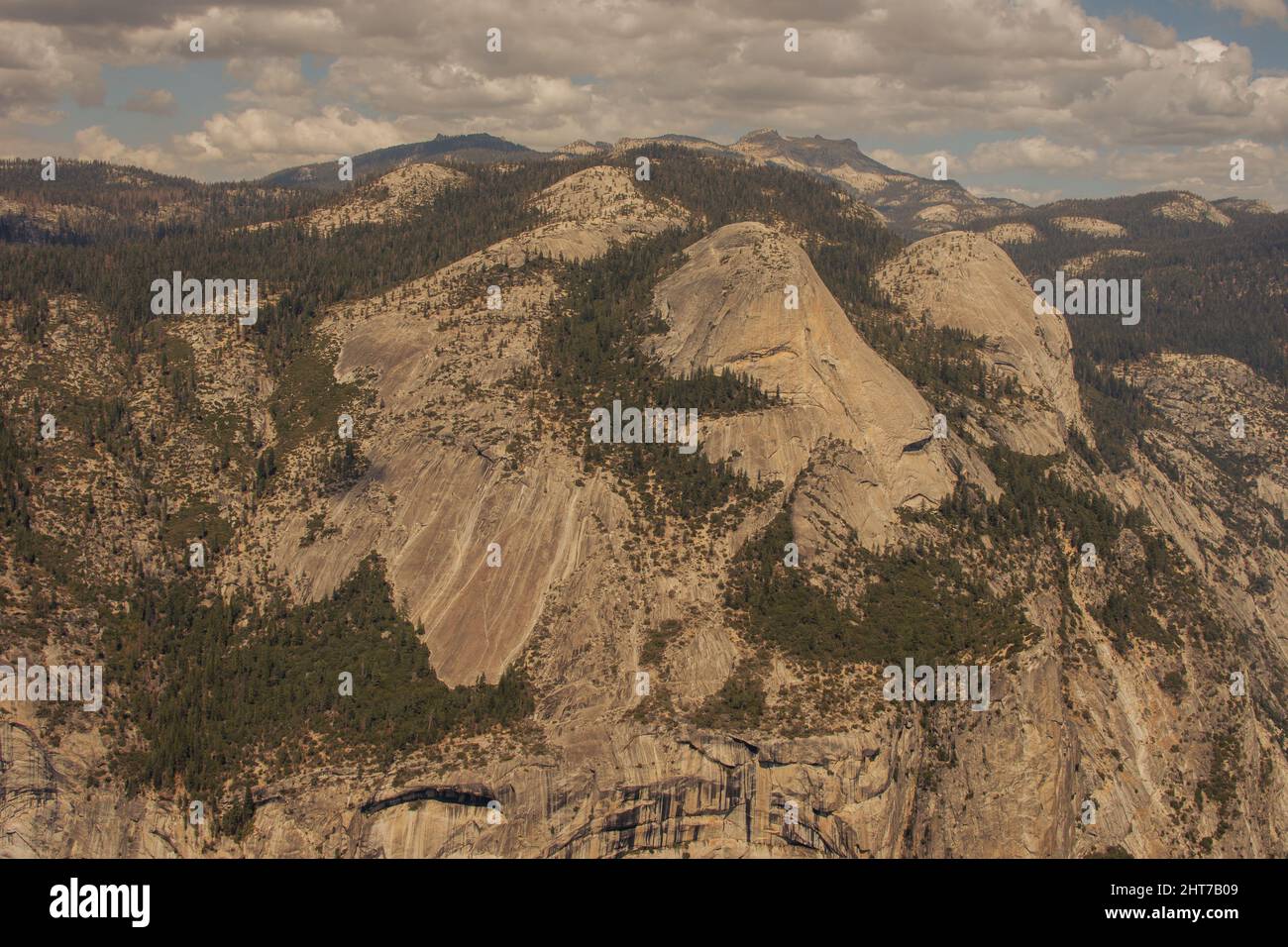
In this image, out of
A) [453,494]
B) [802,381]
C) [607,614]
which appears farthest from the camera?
[802,381]

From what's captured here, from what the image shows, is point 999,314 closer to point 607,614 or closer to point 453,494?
point 607,614

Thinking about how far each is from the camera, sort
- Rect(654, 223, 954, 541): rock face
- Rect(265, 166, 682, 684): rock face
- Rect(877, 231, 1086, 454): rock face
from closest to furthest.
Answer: Rect(265, 166, 682, 684): rock face, Rect(654, 223, 954, 541): rock face, Rect(877, 231, 1086, 454): rock face

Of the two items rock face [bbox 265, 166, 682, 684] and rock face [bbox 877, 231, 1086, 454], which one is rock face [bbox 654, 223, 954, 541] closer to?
rock face [bbox 265, 166, 682, 684]

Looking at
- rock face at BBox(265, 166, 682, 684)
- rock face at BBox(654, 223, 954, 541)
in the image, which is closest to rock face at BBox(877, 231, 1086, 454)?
rock face at BBox(654, 223, 954, 541)

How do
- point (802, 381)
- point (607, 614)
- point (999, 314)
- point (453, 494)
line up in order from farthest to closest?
point (999, 314), point (802, 381), point (453, 494), point (607, 614)

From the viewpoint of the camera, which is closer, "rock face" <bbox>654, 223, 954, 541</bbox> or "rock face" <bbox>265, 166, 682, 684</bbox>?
"rock face" <bbox>265, 166, 682, 684</bbox>

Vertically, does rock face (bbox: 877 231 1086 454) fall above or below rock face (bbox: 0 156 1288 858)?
above

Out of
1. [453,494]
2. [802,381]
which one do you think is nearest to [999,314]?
[802,381]
